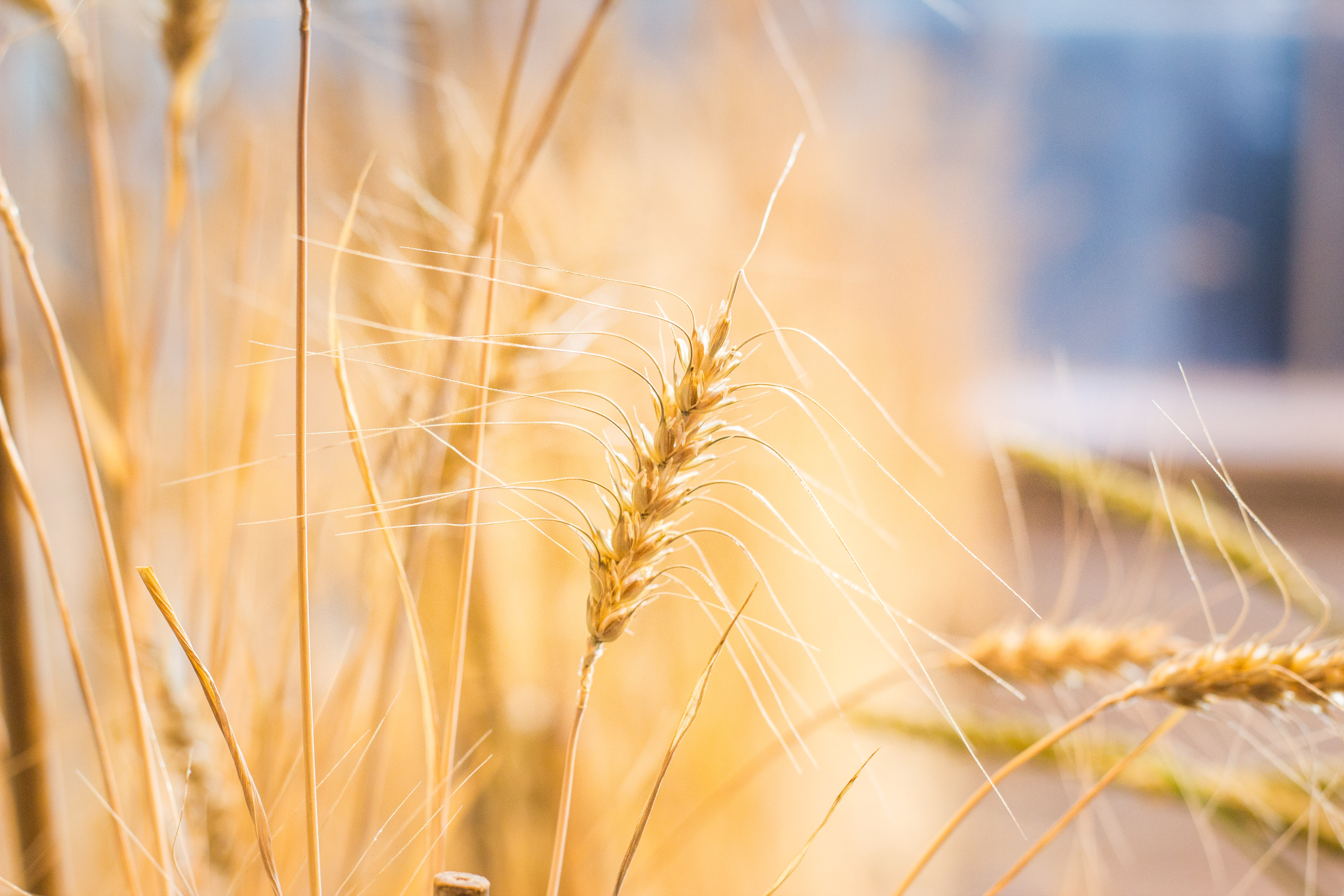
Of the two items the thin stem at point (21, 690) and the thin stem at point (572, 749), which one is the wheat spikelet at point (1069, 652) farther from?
the thin stem at point (21, 690)

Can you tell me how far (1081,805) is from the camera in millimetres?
187

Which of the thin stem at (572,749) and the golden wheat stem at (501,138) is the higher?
the golden wheat stem at (501,138)

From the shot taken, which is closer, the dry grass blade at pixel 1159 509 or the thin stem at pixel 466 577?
the thin stem at pixel 466 577

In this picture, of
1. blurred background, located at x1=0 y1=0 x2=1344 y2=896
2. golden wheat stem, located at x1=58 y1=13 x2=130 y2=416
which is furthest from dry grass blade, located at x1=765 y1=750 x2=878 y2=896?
golden wheat stem, located at x1=58 y1=13 x2=130 y2=416

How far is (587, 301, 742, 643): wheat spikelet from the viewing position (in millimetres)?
142

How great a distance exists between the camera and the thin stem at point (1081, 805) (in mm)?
170

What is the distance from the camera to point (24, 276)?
1.88ft

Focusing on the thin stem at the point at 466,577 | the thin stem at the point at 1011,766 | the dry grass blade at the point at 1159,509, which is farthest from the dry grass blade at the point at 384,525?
the dry grass blade at the point at 1159,509

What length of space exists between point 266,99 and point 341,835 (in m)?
0.64

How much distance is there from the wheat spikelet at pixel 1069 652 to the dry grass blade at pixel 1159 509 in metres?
0.06

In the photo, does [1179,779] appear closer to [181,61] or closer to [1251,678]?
[1251,678]

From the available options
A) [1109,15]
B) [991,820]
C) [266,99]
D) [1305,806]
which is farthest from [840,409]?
[1109,15]

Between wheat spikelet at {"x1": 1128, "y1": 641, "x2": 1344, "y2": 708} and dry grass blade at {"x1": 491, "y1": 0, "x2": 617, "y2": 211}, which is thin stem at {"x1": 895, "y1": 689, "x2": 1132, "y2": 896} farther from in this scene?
dry grass blade at {"x1": 491, "y1": 0, "x2": 617, "y2": 211}

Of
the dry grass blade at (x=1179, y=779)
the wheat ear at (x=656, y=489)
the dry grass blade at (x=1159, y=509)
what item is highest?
the wheat ear at (x=656, y=489)
